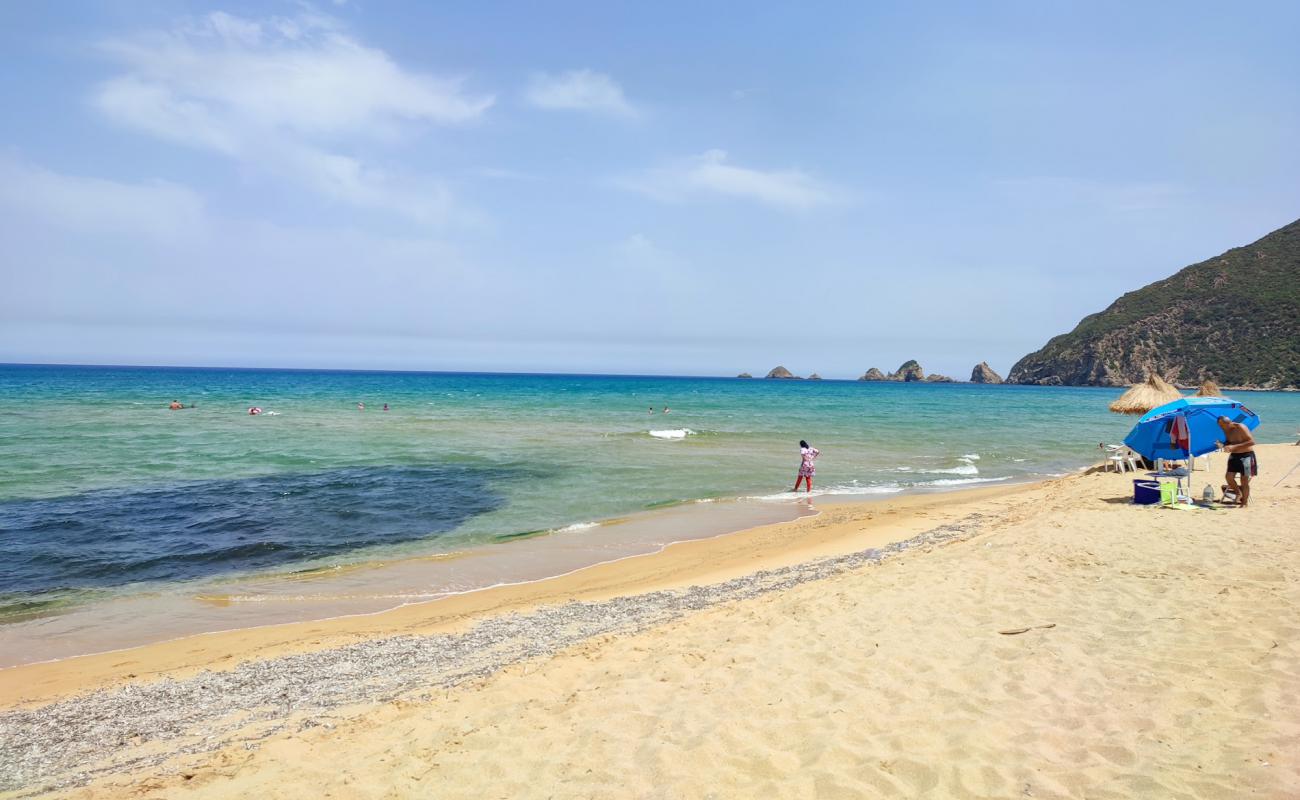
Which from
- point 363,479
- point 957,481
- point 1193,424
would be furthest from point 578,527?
point 957,481

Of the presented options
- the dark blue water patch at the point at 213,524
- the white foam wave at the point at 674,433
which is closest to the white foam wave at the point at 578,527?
the dark blue water patch at the point at 213,524

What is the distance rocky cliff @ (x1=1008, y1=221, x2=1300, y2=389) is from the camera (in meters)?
80.4

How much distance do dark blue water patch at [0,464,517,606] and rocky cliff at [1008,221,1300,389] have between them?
8278 cm

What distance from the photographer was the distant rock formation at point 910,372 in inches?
7283

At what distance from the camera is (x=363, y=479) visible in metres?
19.6

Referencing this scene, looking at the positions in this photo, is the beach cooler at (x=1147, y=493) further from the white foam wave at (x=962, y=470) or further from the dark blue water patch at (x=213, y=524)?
the dark blue water patch at (x=213, y=524)

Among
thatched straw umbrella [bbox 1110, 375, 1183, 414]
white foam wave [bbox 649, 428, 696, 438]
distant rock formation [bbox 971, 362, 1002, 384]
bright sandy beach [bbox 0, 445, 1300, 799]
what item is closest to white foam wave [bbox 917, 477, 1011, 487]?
thatched straw umbrella [bbox 1110, 375, 1183, 414]

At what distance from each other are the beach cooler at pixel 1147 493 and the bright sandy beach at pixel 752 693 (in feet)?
12.8

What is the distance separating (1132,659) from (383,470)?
64.9ft

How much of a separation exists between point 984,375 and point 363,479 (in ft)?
578

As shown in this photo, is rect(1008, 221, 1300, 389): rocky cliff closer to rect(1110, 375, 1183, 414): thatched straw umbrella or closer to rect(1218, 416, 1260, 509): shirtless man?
rect(1110, 375, 1183, 414): thatched straw umbrella

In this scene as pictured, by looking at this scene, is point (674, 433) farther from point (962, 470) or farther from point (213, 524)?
point (213, 524)

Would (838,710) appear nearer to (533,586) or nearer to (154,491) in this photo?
(533,586)

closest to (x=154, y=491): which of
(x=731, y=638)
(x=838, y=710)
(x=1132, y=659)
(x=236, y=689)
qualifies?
(x=236, y=689)
